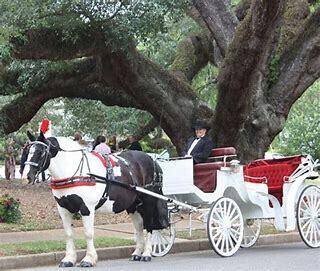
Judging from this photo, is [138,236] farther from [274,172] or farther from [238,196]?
[274,172]

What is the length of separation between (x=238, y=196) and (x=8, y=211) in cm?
569

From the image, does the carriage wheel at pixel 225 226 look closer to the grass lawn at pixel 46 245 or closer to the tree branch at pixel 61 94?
the grass lawn at pixel 46 245

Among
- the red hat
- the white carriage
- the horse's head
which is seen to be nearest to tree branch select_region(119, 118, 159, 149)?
the white carriage

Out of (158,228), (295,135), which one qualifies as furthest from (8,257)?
(295,135)

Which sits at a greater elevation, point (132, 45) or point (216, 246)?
point (132, 45)

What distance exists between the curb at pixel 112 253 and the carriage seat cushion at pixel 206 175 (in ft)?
5.14

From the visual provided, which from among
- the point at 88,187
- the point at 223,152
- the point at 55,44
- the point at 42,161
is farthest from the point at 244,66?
the point at 42,161

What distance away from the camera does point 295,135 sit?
30.6 metres

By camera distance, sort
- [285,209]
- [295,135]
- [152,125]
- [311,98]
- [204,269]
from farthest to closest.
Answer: [311,98], [295,135], [152,125], [285,209], [204,269]

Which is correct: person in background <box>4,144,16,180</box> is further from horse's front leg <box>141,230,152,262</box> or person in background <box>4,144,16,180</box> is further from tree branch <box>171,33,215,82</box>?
horse's front leg <box>141,230,152,262</box>

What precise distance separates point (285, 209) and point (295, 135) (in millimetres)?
18289

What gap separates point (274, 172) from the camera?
13.6 metres

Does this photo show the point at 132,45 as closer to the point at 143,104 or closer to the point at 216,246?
the point at 143,104

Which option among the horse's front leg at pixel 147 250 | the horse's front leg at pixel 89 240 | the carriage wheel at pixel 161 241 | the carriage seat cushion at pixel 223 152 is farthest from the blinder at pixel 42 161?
the carriage seat cushion at pixel 223 152
